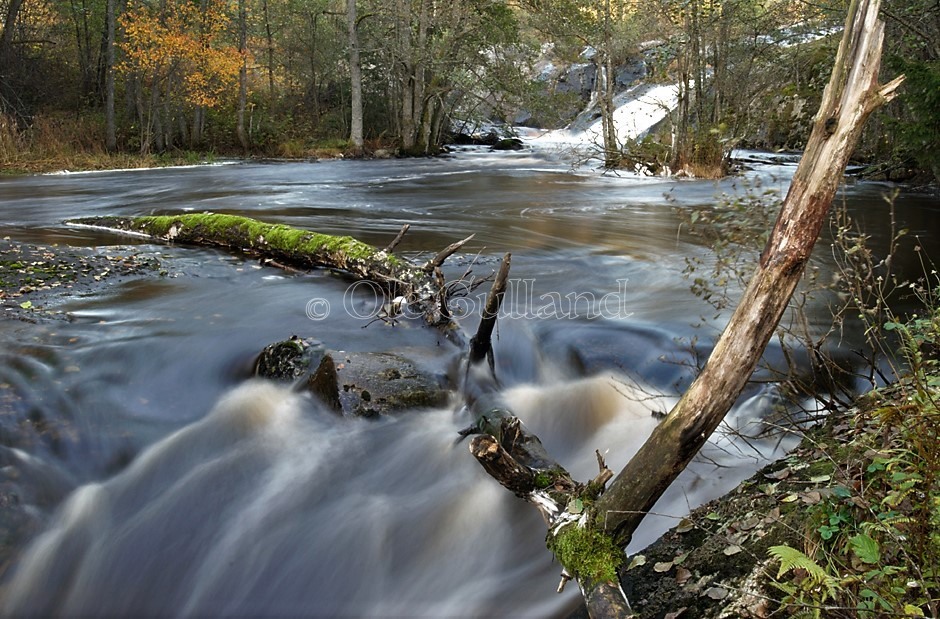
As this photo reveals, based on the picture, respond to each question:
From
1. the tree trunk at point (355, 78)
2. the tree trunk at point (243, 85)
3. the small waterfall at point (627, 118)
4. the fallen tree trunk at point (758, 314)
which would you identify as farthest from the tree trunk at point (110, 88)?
the fallen tree trunk at point (758, 314)

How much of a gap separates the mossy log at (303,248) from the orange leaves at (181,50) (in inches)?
596

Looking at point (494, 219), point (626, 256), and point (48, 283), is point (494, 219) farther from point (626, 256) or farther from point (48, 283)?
point (48, 283)

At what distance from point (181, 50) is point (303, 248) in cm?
1955

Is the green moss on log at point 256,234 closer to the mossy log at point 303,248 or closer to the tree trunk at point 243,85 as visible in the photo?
the mossy log at point 303,248

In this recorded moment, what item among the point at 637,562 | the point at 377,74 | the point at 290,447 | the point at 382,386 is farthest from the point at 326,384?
the point at 377,74

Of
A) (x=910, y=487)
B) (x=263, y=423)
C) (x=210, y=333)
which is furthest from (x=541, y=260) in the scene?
(x=910, y=487)

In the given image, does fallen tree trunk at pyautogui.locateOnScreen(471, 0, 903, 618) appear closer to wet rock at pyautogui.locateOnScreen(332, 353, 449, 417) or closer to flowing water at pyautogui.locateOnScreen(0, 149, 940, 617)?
flowing water at pyautogui.locateOnScreen(0, 149, 940, 617)

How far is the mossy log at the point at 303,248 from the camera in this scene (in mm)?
6938

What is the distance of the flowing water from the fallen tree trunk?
0.88 m

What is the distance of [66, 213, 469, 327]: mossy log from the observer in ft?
22.8

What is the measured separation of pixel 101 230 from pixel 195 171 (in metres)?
10.8

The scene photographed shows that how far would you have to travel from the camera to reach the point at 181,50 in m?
24.5

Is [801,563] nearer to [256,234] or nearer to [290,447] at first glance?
[290,447]

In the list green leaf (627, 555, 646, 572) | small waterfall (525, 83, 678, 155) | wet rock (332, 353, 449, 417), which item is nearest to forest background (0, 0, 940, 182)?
small waterfall (525, 83, 678, 155)
